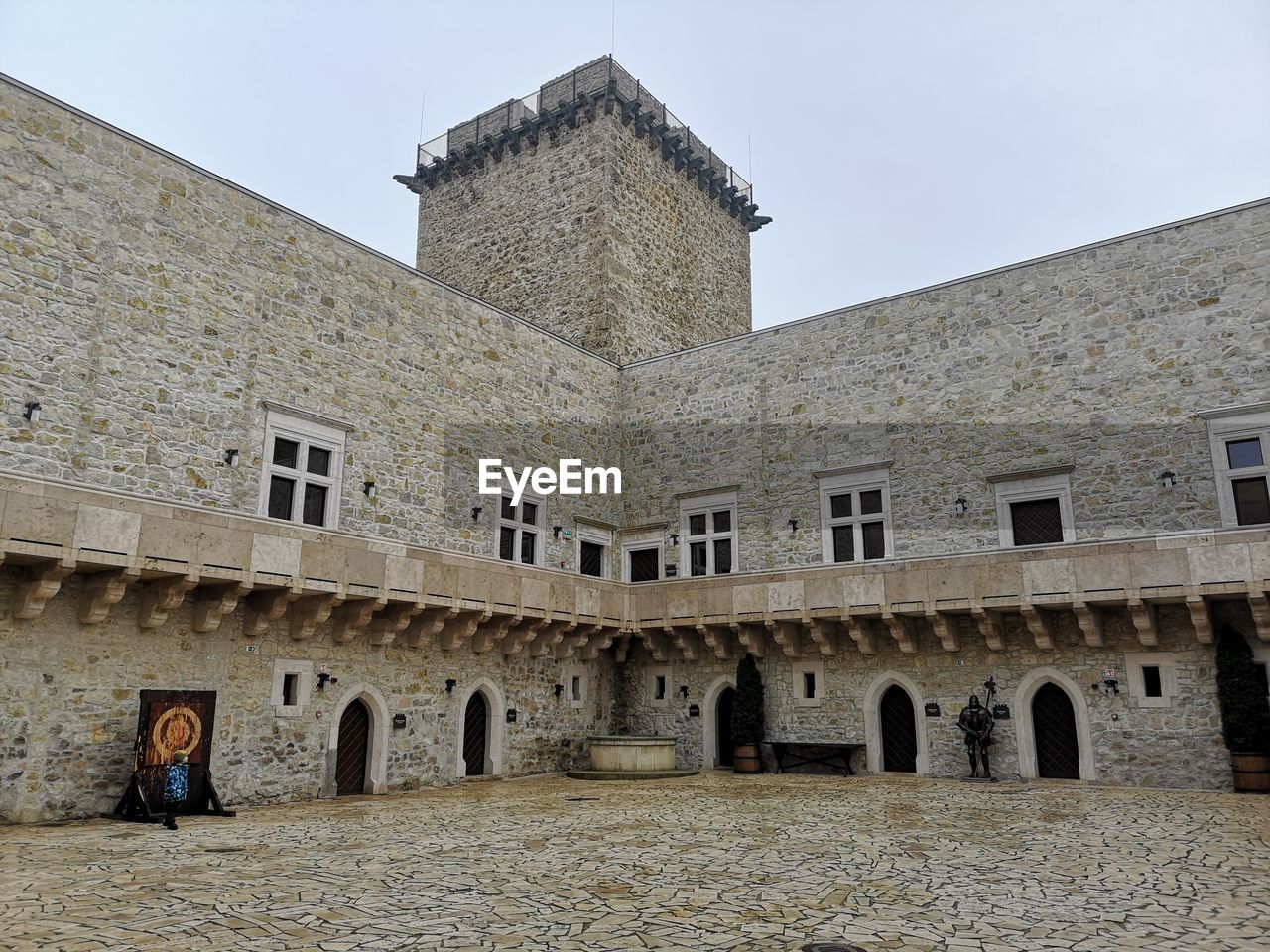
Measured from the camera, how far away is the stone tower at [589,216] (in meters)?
23.5

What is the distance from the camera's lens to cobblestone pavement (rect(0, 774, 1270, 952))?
5.96 m

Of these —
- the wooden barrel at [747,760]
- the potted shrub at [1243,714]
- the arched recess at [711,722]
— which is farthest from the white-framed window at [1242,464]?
the arched recess at [711,722]

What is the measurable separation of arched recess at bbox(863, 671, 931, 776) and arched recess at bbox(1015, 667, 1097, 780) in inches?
59.5

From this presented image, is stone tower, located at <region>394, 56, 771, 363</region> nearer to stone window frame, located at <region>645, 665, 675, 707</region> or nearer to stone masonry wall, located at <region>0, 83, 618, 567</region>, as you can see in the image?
stone masonry wall, located at <region>0, 83, 618, 567</region>

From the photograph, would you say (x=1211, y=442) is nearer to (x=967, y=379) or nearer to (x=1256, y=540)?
(x=1256, y=540)

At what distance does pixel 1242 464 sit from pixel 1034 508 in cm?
303

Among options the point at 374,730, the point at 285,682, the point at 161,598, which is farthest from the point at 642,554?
the point at 161,598

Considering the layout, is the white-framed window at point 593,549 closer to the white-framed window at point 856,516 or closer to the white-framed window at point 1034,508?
the white-framed window at point 856,516

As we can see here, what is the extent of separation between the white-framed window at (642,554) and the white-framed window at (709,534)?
26.6 inches

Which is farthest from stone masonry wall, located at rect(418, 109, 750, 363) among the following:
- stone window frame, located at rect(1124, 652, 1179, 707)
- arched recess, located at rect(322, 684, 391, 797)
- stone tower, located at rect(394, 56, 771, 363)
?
stone window frame, located at rect(1124, 652, 1179, 707)

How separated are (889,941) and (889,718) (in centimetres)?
1112

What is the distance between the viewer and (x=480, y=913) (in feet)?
21.3

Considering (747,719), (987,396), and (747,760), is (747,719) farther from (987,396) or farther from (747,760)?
(987,396)

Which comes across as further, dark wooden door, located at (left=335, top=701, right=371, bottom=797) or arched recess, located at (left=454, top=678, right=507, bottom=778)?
arched recess, located at (left=454, top=678, right=507, bottom=778)
